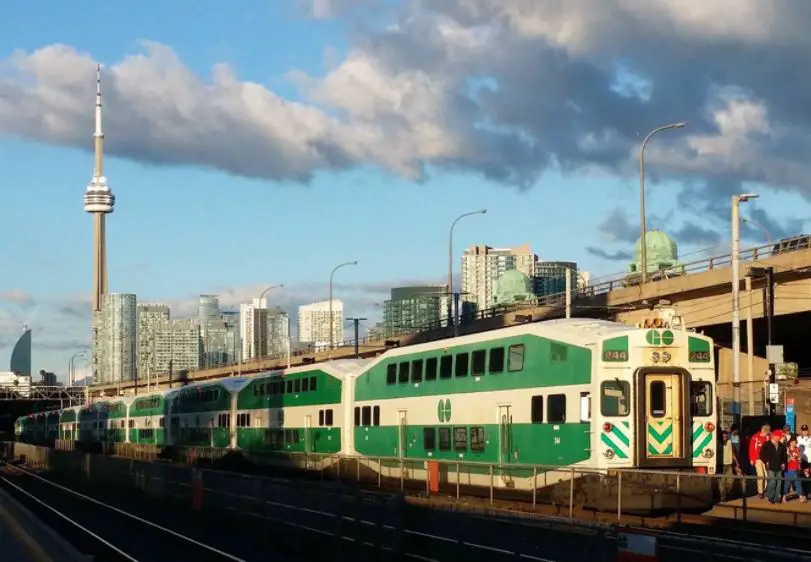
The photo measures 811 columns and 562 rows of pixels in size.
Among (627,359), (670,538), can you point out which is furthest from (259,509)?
(670,538)

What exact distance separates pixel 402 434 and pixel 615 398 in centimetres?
1124

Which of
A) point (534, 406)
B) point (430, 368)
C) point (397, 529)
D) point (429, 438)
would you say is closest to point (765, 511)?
point (534, 406)

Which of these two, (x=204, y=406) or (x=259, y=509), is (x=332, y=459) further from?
(x=204, y=406)

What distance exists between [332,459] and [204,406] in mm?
23465

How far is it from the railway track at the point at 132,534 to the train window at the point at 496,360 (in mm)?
7811

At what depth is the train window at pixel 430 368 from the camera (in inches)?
1325

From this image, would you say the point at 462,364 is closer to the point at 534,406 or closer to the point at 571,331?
the point at 534,406

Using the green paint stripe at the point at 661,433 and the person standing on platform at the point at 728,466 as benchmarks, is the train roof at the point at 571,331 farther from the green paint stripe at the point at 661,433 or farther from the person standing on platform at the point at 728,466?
the person standing on platform at the point at 728,466

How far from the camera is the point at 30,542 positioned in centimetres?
2375

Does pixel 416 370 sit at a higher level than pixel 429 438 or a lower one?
higher

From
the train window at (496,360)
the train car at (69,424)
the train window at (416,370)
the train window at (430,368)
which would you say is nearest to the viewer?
the train window at (496,360)

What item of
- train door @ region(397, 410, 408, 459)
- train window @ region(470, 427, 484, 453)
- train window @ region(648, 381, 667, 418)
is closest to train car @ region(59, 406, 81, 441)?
train door @ region(397, 410, 408, 459)

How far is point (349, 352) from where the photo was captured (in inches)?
3969

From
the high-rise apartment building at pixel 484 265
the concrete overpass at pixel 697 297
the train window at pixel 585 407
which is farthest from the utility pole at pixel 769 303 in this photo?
the high-rise apartment building at pixel 484 265
